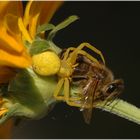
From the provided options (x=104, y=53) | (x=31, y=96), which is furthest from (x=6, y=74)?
(x=104, y=53)

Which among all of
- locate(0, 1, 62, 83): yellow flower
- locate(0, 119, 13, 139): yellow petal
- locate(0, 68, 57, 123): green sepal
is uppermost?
locate(0, 1, 62, 83): yellow flower

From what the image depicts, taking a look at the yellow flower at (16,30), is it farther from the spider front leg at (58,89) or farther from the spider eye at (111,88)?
the spider eye at (111,88)

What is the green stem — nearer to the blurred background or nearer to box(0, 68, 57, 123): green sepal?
box(0, 68, 57, 123): green sepal

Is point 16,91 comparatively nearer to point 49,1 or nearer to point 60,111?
point 49,1

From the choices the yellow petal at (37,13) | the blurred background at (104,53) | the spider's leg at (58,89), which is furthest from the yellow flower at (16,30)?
the blurred background at (104,53)

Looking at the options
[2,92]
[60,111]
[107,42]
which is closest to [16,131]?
[60,111]

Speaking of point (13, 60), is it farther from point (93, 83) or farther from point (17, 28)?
point (93, 83)

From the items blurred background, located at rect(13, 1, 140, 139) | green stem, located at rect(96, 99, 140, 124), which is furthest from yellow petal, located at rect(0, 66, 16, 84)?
blurred background, located at rect(13, 1, 140, 139)
